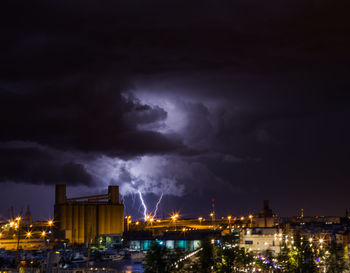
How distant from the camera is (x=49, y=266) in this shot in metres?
31.8

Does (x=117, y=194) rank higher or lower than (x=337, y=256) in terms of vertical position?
higher

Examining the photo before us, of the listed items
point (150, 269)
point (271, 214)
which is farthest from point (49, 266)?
point (271, 214)

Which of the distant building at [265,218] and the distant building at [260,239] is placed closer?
the distant building at [260,239]

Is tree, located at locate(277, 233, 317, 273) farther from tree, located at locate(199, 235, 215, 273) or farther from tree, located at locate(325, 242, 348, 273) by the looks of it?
tree, located at locate(199, 235, 215, 273)

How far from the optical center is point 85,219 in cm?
9275

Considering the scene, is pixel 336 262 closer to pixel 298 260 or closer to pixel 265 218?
pixel 298 260

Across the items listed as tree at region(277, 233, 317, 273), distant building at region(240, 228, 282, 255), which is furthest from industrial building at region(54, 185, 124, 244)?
tree at region(277, 233, 317, 273)

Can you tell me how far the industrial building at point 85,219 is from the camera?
296 feet

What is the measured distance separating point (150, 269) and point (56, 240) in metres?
62.0

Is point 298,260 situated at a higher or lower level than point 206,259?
lower

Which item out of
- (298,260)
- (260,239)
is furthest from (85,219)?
(298,260)

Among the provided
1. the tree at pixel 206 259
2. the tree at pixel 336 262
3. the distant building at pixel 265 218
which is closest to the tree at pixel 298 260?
the tree at pixel 336 262

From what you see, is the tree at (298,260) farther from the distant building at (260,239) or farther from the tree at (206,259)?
the distant building at (260,239)

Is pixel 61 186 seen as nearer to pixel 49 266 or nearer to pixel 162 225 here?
pixel 162 225
